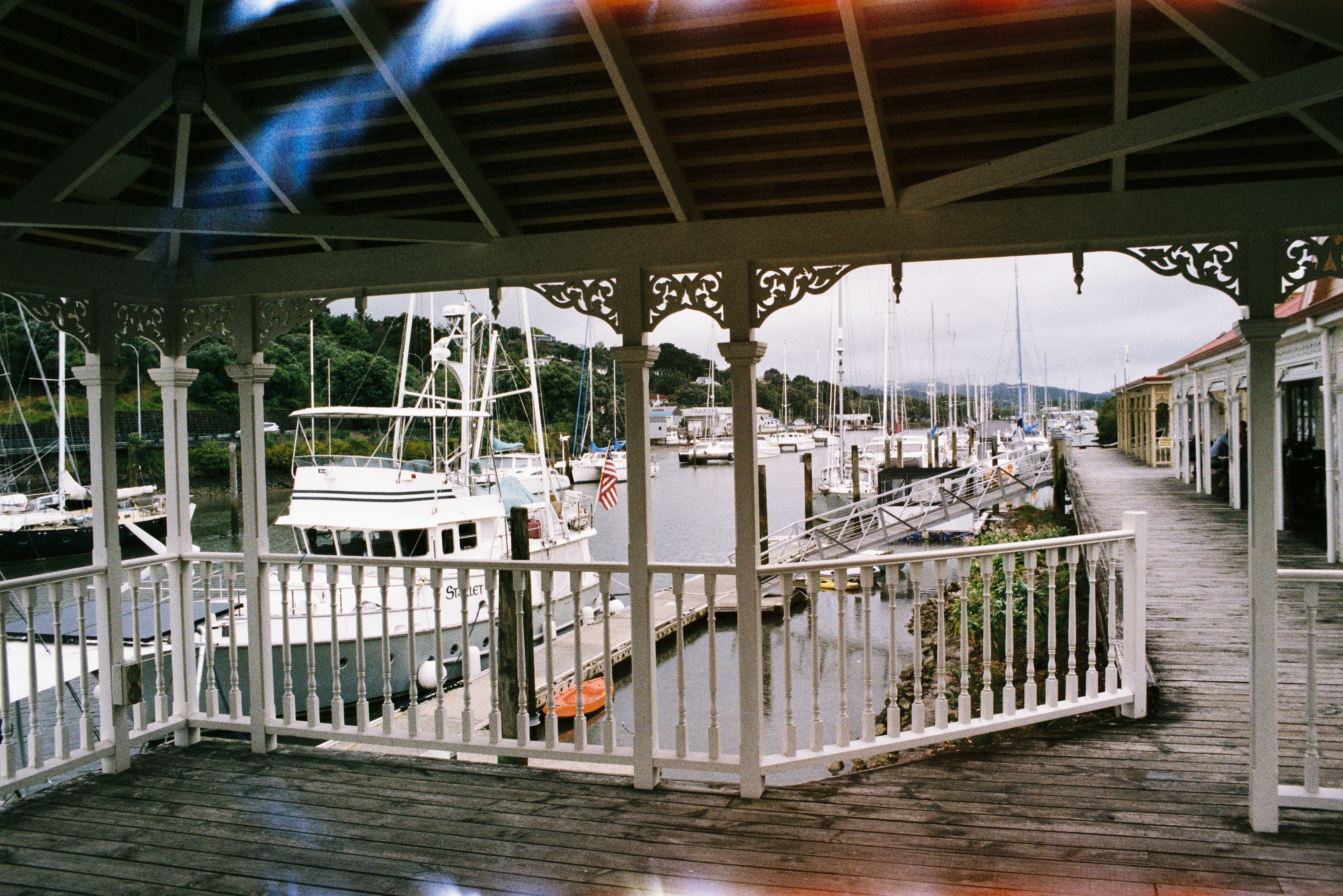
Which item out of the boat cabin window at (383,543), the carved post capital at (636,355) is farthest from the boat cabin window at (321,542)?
the carved post capital at (636,355)

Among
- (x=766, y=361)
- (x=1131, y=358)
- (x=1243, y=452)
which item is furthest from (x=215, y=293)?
(x=1131, y=358)

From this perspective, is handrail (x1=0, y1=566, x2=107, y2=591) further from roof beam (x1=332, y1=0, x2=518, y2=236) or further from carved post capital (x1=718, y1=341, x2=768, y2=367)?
carved post capital (x1=718, y1=341, x2=768, y2=367)

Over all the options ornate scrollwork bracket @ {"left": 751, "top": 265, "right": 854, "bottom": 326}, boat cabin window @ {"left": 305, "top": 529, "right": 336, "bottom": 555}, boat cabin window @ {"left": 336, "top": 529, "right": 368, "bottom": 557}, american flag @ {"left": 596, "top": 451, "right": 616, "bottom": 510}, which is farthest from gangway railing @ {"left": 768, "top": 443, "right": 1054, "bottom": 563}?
ornate scrollwork bracket @ {"left": 751, "top": 265, "right": 854, "bottom": 326}

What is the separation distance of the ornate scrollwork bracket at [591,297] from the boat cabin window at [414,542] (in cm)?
894

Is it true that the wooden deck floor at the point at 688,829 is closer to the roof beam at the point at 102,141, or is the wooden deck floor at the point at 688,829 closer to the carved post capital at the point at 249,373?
the carved post capital at the point at 249,373

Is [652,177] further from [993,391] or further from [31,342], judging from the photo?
[993,391]

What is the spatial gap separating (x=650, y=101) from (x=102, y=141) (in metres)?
2.25

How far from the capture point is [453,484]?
15.0m

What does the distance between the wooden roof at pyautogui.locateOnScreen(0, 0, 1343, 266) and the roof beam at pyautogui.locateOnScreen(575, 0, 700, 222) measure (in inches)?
0.4

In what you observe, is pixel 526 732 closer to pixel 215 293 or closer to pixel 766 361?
pixel 215 293

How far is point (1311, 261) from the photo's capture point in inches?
128

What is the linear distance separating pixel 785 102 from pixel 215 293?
10.2 feet

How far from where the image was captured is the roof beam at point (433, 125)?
2787 mm

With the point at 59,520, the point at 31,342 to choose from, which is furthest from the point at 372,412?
the point at 59,520
